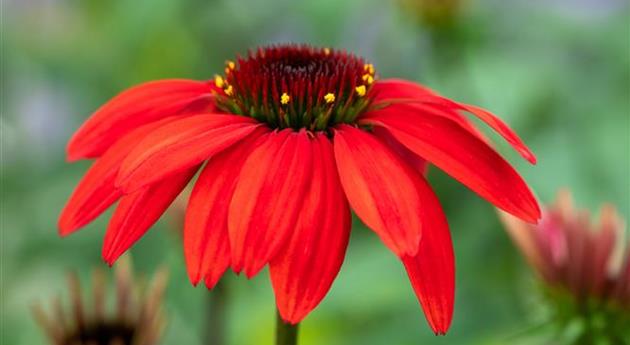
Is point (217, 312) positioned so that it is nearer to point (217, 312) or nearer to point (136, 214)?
point (217, 312)

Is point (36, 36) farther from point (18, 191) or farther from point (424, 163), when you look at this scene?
point (424, 163)

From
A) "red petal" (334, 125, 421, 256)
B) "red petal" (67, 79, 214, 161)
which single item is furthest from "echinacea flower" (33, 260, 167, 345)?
"red petal" (334, 125, 421, 256)

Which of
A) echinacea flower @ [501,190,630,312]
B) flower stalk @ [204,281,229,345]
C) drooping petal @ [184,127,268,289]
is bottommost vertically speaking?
flower stalk @ [204,281,229,345]

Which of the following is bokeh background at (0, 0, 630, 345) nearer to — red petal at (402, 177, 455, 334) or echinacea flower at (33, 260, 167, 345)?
echinacea flower at (33, 260, 167, 345)

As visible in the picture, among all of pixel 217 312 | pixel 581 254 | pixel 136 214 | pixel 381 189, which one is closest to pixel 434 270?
pixel 381 189

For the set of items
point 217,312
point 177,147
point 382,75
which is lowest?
point 217,312

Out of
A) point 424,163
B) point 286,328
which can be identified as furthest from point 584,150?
point 286,328

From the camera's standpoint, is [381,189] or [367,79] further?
[367,79]
